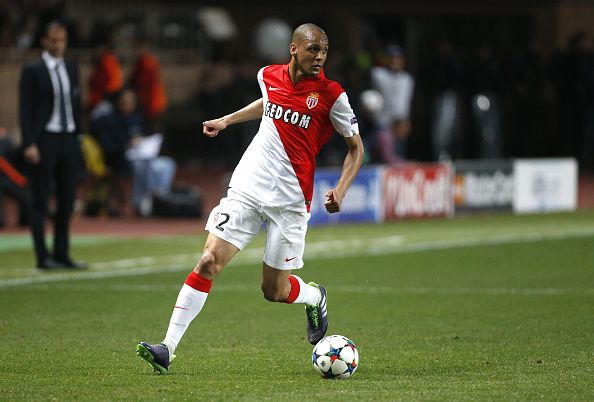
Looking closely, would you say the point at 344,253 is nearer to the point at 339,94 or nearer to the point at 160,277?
the point at 160,277

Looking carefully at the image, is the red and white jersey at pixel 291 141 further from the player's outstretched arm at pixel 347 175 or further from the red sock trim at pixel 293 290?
the red sock trim at pixel 293 290

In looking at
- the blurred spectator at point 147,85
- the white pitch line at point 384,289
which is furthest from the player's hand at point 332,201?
the blurred spectator at point 147,85

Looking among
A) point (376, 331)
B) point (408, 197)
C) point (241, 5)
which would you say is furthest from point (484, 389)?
point (241, 5)

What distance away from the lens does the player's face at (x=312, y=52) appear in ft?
27.8

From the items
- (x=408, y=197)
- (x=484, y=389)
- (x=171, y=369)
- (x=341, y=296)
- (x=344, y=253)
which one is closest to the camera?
(x=484, y=389)

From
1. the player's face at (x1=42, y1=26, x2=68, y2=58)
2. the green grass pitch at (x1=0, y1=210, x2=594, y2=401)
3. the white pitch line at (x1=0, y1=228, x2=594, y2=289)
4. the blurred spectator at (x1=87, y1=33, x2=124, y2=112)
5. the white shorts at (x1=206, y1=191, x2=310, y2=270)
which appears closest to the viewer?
the green grass pitch at (x1=0, y1=210, x2=594, y2=401)

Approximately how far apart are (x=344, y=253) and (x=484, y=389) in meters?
8.51

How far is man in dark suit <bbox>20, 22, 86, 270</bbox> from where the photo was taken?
44.3 feet

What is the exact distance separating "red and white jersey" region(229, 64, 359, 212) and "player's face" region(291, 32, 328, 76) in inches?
5.3

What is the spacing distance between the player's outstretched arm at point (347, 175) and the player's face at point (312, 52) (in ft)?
1.63

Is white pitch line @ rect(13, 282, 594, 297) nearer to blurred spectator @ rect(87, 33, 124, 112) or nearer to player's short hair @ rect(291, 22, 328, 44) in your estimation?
player's short hair @ rect(291, 22, 328, 44)

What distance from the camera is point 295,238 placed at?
8.69 meters

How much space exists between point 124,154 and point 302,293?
12079 mm

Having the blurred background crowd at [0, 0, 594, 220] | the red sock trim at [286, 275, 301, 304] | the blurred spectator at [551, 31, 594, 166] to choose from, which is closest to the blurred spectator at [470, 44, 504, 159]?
the blurred background crowd at [0, 0, 594, 220]
